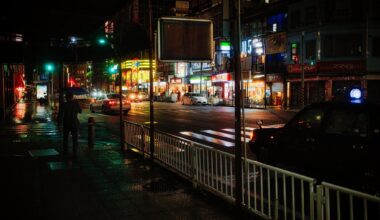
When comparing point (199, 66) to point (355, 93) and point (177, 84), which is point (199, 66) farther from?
point (355, 93)

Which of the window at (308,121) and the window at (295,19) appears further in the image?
the window at (295,19)

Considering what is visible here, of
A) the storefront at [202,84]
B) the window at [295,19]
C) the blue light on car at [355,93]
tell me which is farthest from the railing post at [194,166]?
the storefront at [202,84]

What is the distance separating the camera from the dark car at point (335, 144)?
6.70m

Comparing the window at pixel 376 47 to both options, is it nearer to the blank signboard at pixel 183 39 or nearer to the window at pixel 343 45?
the window at pixel 343 45

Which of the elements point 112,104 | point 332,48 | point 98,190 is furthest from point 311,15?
point 98,190

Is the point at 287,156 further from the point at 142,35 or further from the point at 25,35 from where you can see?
the point at 25,35

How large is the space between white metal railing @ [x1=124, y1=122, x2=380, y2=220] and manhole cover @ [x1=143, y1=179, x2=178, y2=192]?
0.41m

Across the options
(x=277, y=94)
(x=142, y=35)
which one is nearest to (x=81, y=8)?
(x=142, y=35)

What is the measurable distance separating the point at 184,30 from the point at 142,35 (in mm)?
4560

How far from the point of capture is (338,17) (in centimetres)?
3738

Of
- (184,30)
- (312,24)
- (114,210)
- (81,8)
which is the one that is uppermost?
(312,24)

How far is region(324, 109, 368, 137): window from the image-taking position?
23.0 feet

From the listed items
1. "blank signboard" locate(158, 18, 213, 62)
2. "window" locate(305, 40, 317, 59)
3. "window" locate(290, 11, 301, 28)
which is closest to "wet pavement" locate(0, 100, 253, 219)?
"blank signboard" locate(158, 18, 213, 62)

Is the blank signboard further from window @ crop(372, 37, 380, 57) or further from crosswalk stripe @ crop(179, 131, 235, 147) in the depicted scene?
window @ crop(372, 37, 380, 57)
